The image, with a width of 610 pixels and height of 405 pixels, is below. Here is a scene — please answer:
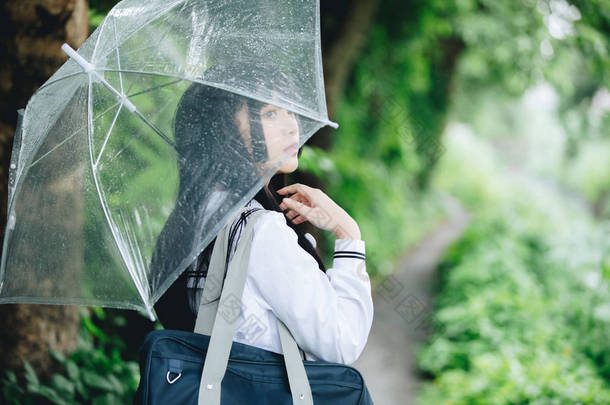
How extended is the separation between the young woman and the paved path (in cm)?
306

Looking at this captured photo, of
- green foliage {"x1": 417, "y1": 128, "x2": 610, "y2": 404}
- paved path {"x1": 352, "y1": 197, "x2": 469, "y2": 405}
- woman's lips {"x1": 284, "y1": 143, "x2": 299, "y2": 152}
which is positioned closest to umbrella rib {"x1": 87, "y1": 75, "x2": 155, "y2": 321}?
woman's lips {"x1": 284, "y1": 143, "x2": 299, "y2": 152}

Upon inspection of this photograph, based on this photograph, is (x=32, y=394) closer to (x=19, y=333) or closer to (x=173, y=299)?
(x=19, y=333)

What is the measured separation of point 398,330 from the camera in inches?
264

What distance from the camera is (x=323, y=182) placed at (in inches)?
226

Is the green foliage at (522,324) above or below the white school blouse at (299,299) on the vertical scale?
above

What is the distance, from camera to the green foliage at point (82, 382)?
2432 millimetres

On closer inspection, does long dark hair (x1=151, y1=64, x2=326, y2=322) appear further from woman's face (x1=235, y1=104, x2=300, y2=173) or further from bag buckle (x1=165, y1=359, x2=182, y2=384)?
bag buckle (x1=165, y1=359, x2=182, y2=384)

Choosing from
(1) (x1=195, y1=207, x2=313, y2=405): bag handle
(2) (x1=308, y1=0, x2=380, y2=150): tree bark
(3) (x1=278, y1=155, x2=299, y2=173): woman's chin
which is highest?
(2) (x1=308, y1=0, x2=380, y2=150): tree bark

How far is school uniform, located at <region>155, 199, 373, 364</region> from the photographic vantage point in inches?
55.8

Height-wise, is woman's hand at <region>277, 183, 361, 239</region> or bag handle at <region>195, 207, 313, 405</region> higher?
woman's hand at <region>277, 183, 361, 239</region>

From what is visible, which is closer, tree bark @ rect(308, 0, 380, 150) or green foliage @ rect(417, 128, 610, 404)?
green foliage @ rect(417, 128, 610, 404)

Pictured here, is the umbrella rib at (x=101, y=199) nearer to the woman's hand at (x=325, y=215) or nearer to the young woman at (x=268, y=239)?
the young woman at (x=268, y=239)

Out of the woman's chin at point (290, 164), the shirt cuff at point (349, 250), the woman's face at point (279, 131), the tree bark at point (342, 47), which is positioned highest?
the tree bark at point (342, 47)

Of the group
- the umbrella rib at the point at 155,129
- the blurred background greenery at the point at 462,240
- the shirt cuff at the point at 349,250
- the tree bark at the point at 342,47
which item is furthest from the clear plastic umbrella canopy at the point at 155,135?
the tree bark at the point at 342,47
